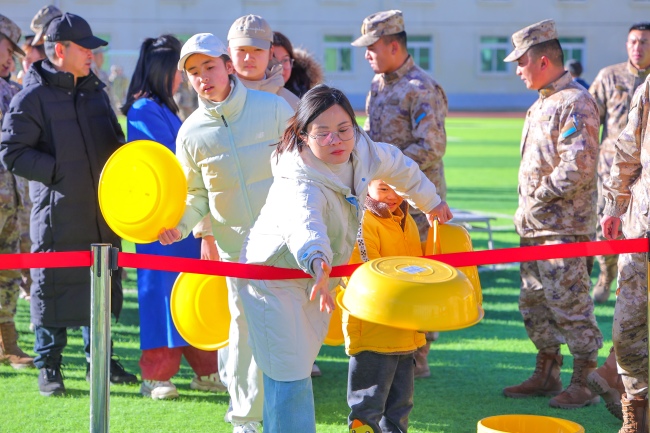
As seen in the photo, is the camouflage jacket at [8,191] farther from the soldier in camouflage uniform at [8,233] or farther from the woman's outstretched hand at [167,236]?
the woman's outstretched hand at [167,236]

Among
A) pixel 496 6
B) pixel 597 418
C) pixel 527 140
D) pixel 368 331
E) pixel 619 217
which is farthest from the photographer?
pixel 496 6

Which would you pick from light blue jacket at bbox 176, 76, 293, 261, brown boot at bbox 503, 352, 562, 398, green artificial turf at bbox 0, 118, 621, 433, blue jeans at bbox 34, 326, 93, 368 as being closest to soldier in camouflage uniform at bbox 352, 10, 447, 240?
green artificial turf at bbox 0, 118, 621, 433

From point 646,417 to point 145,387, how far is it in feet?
9.99

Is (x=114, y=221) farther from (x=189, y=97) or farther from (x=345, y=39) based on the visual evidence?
(x=345, y=39)

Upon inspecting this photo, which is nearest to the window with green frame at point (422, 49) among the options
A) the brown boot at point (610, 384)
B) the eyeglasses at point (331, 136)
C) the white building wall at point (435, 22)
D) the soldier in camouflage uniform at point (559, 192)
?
the white building wall at point (435, 22)

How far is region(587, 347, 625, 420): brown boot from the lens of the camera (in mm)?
5430

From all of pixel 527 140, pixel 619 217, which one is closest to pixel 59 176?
pixel 527 140

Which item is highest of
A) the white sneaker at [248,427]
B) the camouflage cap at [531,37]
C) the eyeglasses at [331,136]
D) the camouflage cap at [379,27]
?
the camouflage cap at [379,27]

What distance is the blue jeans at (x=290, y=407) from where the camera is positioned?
432 centimetres

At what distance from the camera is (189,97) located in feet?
43.6

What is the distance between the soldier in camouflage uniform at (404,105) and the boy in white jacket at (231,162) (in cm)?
157

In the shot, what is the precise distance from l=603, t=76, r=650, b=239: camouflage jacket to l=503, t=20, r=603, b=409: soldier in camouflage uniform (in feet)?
2.11

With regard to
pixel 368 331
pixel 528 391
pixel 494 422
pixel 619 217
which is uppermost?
pixel 619 217

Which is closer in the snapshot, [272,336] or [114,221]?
[272,336]
